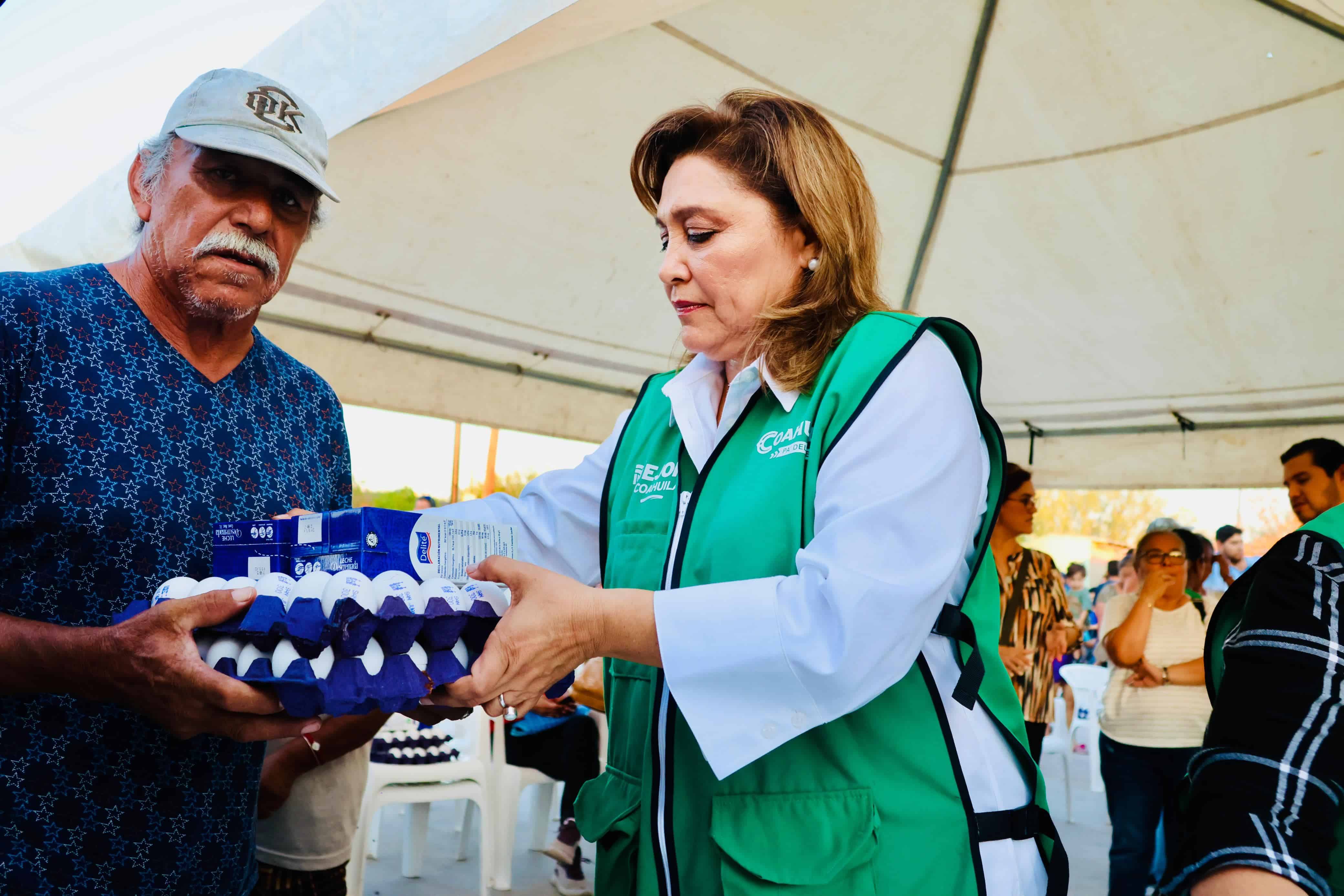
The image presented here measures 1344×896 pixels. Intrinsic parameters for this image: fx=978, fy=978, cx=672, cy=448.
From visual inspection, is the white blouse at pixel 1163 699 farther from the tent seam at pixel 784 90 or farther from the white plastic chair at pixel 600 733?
the tent seam at pixel 784 90

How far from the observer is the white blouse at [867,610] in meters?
1.14

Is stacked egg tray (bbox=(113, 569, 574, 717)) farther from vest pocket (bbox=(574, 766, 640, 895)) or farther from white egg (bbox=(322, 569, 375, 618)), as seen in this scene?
vest pocket (bbox=(574, 766, 640, 895))

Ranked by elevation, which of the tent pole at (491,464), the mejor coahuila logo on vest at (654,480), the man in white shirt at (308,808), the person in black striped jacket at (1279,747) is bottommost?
the man in white shirt at (308,808)

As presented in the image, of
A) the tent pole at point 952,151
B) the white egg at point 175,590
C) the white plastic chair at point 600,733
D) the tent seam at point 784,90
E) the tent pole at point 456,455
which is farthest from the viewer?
the tent pole at point 456,455

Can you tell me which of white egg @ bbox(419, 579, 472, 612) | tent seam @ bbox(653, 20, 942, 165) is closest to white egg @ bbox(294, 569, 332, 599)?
white egg @ bbox(419, 579, 472, 612)

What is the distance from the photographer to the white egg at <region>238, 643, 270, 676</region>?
1.16m

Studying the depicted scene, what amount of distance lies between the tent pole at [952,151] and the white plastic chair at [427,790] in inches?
122

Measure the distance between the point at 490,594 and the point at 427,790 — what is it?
153 inches

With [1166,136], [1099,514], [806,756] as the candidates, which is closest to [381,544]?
[806,756]

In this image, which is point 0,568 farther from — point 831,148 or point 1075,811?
point 1075,811

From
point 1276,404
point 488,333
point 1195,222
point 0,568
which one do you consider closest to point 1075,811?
point 1276,404

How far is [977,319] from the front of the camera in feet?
20.6

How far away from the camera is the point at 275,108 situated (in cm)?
177

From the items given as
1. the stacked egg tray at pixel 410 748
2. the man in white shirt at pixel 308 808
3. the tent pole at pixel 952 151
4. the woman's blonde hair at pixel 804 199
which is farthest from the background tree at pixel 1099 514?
the woman's blonde hair at pixel 804 199
